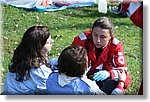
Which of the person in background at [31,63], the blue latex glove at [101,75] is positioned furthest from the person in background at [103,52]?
the person in background at [31,63]

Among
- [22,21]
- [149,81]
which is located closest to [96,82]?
[149,81]

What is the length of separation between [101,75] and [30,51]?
47 centimetres

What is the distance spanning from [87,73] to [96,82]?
79 millimetres

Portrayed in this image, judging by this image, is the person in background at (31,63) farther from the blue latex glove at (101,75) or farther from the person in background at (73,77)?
the blue latex glove at (101,75)

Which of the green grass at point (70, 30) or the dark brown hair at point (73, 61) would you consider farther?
the green grass at point (70, 30)

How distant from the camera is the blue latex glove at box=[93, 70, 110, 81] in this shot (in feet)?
6.63

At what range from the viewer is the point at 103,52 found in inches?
80.3

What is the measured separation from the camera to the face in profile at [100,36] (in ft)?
6.62

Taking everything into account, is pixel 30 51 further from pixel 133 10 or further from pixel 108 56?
pixel 133 10

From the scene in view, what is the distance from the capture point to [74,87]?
199cm

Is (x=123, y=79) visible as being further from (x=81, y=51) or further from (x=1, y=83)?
(x=1, y=83)

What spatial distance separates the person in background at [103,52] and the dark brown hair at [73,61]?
53 millimetres

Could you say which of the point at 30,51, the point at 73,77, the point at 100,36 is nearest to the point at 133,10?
the point at 100,36

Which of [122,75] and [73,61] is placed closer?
[73,61]
